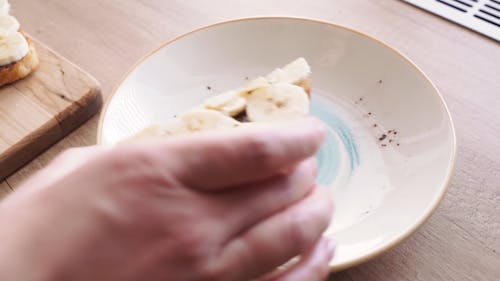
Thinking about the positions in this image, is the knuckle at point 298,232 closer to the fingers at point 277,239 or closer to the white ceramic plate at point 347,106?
the fingers at point 277,239

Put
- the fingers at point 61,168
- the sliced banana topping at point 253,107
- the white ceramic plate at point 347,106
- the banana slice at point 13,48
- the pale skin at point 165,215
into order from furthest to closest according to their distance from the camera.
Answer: the banana slice at point 13,48 < the sliced banana topping at point 253,107 < the white ceramic plate at point 347,106 < the fingers at point 61,168 < the pale skin at point 165,215

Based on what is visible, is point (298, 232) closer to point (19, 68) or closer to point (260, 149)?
point (260, 149)

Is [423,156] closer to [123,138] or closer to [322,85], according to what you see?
[322,85]

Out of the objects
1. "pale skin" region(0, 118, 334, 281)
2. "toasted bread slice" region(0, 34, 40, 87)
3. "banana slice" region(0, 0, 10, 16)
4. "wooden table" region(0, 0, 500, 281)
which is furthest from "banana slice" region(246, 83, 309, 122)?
"banana slice" region(0, 0, 10, 16)

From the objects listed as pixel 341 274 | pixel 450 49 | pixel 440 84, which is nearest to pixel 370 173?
pixel 341 274

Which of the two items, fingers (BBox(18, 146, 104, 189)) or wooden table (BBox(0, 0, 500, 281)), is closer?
fingers (BBox(18, 146, 104, 189))

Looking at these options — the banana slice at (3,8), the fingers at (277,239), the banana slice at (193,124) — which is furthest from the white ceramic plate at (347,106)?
the banana slice at (3,8)

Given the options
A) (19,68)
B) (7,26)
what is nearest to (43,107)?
(19,68)

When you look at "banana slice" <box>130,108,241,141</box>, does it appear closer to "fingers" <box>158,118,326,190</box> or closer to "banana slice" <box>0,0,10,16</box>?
"fingers" <box>158,118,326,190</box>
